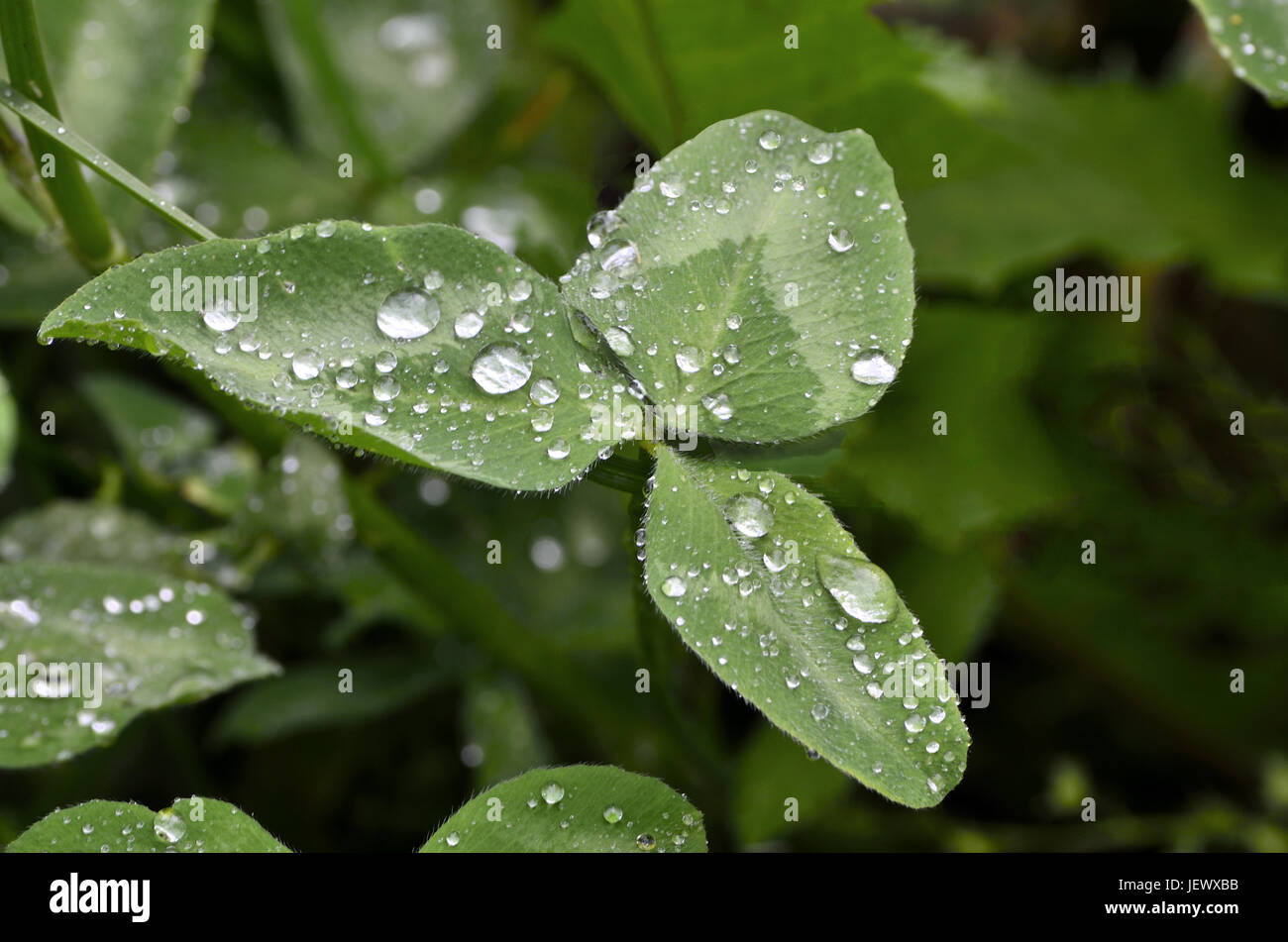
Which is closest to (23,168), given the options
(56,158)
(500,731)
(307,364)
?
(56,158)

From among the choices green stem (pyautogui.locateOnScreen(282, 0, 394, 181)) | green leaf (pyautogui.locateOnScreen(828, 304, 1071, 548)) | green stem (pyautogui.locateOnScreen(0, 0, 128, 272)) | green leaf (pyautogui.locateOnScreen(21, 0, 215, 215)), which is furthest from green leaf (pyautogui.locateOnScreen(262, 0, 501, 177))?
green leaf (pyautogui.locateOnScreen(828, 304, 1071, 548))

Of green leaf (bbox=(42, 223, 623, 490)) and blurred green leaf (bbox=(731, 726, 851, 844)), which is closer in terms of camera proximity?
green leaf (bbox=(42, 223, 623, 490))

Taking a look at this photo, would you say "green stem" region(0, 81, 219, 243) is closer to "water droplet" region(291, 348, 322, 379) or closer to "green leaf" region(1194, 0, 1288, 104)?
"water droplet" region(291, 348, 322, 379)

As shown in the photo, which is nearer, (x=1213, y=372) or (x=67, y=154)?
(x=67, y=154)

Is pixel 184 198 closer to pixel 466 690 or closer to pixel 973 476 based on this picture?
pixel 466 690

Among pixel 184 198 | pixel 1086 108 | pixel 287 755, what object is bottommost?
pixel 287 755
